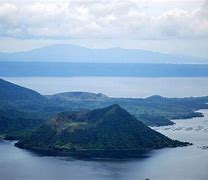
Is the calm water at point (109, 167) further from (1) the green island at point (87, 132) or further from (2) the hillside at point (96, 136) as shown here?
(1) the green island at point (87, 132)

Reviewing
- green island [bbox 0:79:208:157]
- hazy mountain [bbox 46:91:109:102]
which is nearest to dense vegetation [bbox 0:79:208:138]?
hazy mountain [bbox 46:91:109:102]

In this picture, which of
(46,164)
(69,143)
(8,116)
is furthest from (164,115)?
(46,164)

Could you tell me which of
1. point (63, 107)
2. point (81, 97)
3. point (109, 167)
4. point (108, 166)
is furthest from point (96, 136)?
point (81, 97)

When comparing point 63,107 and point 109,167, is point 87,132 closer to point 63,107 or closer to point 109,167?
point 109,167

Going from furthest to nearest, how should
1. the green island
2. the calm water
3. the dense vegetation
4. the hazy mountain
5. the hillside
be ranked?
1. the hazy mountain
2. the dense vegetation
3. the hillside
4. the green island
5. the calm water

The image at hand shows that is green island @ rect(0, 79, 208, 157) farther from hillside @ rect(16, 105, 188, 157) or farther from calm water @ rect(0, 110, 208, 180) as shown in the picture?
calm water @ rect(0, 110, 208, 180)

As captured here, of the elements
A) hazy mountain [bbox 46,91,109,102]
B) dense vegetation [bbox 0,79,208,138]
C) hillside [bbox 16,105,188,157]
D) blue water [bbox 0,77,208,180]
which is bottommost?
blue water [bbox 0,77,208,180]
